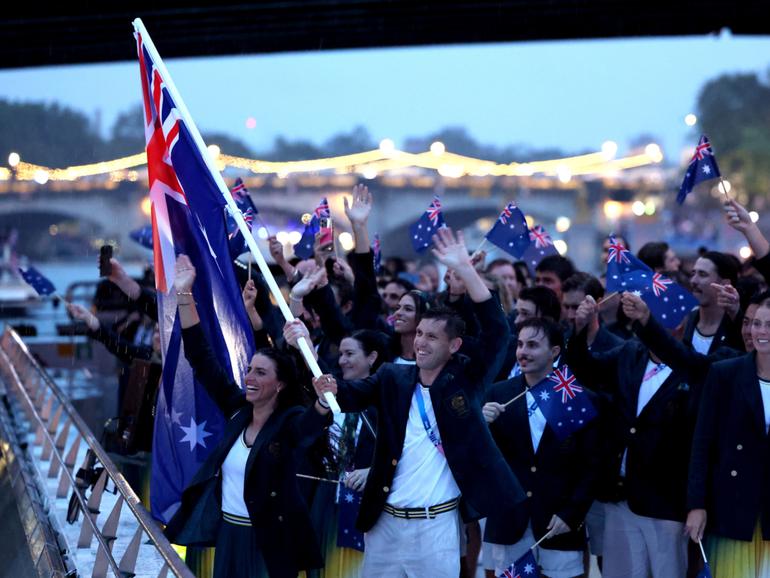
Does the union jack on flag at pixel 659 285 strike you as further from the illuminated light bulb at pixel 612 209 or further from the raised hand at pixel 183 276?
the illuminated light bulb at pixel 612 209

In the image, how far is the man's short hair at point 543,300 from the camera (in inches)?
331

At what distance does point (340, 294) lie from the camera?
31.0 ft

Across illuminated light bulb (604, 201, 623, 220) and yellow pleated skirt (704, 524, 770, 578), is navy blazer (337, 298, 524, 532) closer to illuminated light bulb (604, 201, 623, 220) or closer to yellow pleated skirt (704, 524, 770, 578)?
yellow pleated skirt (704, 524, 770, 578)

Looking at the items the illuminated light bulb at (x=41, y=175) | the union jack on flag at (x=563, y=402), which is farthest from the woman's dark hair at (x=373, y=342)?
the illuminated light bulb at (x=41, y=175)

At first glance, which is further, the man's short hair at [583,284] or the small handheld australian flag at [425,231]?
the small handheld australian flag at [425,231]

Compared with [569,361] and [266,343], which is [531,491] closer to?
[569,361]

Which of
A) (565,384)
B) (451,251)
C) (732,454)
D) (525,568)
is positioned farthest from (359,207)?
(732,454)

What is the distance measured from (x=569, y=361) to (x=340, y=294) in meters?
2.09

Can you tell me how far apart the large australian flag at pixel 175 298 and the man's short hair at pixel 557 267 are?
3264mm

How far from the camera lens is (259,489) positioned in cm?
617

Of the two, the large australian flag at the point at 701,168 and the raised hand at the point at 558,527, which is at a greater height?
the large australian flag at the point at 701,168

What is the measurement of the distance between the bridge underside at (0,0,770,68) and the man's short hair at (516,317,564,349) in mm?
10848

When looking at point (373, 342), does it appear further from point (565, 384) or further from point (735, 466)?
point (735, 466)

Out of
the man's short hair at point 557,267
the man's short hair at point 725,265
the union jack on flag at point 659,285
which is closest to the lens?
the union jack on flag at point 659,285
